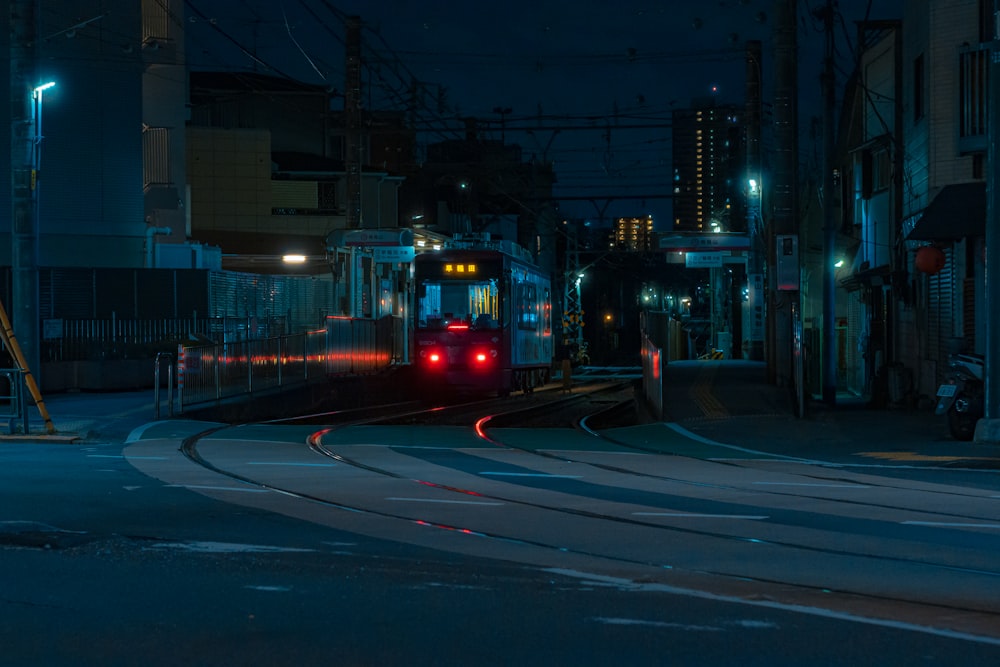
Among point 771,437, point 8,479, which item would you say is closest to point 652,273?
point 771,437

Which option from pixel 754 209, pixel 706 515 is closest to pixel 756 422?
pixel 706 515

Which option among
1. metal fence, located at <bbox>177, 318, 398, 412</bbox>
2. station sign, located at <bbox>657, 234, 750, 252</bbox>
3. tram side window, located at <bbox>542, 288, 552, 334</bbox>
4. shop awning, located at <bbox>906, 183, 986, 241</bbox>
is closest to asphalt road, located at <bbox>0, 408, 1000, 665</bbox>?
shop awning, located at <bbox>906, 183, 986, 241</bbox>

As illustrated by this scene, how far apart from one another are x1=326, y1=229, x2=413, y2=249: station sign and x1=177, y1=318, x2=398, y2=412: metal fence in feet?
7.18

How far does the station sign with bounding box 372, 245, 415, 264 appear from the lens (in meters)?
36.5

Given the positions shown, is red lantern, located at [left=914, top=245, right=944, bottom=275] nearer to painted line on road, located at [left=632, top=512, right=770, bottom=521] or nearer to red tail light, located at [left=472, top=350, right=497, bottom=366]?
painted line on road, located at [left=632, top=512, right=770, bottom=521]

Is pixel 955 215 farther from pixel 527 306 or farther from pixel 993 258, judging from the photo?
pixel 527 306

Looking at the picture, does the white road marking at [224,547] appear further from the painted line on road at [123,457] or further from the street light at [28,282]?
the street light at [28,282]

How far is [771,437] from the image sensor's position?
1859 centimetres

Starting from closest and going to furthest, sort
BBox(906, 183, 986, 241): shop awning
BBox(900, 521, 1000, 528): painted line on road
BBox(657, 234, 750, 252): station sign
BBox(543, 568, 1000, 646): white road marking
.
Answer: BBox(543, 568, 1000, 646): white road marking, BBox(900, 521, 1000, 528): painted line on road, BBox(906, 183, 986, 241): shop awning, BBox(657, 234, 750, 252): station sign

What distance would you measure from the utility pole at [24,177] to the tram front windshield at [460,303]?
1334 centimetres

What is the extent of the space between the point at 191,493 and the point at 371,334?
25.5 meters

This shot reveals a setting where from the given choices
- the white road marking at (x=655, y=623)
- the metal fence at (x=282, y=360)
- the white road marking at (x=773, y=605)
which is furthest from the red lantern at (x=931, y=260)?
the white road marking at (x=655, y=623)

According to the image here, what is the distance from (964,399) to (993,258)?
2123 millimetres

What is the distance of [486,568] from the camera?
802 cm
